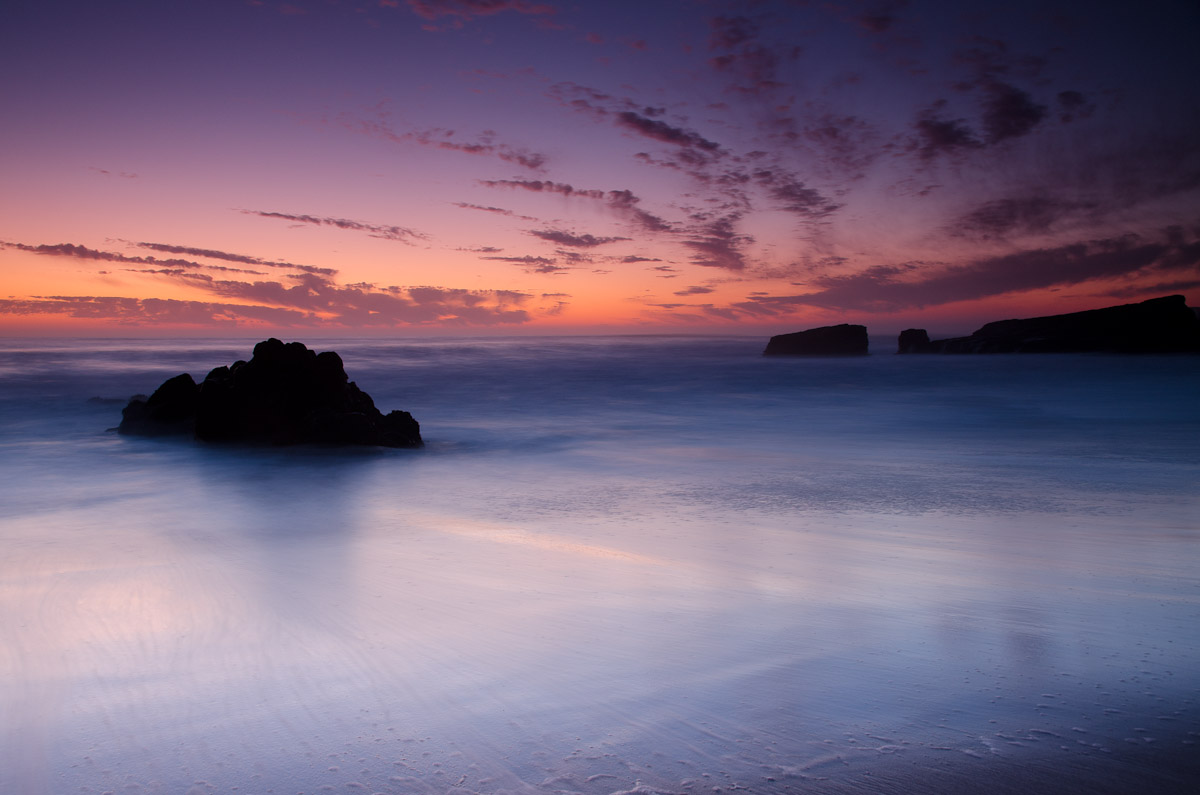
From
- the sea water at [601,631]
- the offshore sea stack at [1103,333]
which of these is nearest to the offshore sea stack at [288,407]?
the sea water at [601,631]

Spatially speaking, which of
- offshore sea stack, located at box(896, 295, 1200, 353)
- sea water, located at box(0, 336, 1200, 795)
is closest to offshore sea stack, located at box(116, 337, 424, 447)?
sea water, located at box(0, 336, 1200, 795)

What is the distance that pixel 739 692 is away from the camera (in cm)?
278

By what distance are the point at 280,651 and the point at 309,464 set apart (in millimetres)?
7382

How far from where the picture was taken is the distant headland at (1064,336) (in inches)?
2247

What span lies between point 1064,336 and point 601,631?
7343 cm

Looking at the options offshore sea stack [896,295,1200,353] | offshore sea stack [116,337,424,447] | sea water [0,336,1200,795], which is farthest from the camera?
offshore sea stack [896,295,1200,353]

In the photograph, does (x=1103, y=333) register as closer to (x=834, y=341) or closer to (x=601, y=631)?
(x=834, y=341)

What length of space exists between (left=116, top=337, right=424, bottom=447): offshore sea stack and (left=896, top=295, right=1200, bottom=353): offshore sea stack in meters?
67.4

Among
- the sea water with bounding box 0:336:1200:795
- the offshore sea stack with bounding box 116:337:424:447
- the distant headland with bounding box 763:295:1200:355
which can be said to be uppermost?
the distant headland with bounding box 763:295:1200:355

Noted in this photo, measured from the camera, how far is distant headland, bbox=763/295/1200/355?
57.1 m

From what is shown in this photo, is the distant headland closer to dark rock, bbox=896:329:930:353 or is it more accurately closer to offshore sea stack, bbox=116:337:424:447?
dark rock, bbox=896:329:930:353

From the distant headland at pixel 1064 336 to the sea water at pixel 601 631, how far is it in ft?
204

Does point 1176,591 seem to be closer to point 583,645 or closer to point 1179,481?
→ point 583,645

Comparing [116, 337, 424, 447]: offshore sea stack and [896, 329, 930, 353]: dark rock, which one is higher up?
[896, 329, 930, 353]: dark rock
